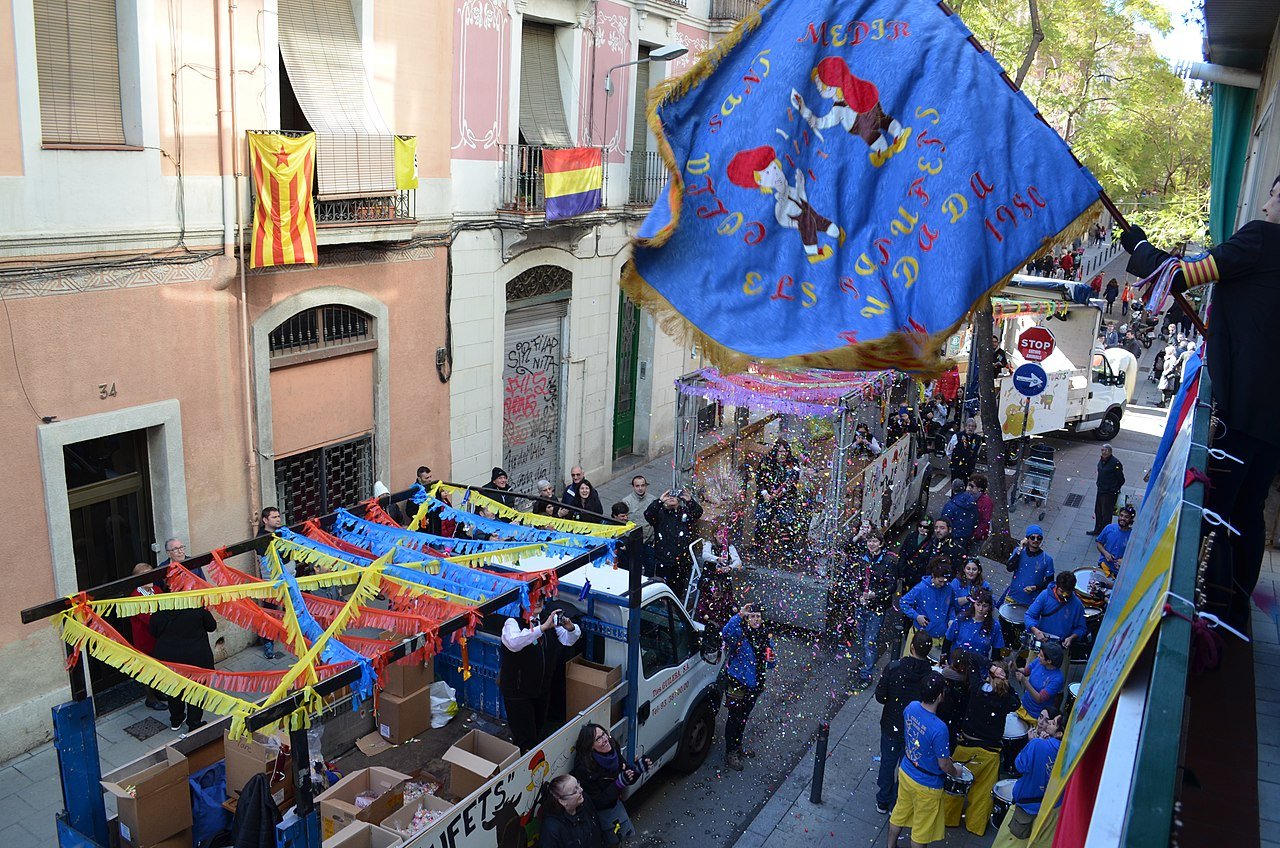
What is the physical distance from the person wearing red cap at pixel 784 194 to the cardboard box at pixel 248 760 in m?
4.89

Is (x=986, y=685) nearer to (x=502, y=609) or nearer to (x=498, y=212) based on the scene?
(x=502, y=609)

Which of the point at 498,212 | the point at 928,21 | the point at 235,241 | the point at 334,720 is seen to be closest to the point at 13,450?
the point at 235,241

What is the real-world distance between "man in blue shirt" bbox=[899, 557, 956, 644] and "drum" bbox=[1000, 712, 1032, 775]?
154 cm

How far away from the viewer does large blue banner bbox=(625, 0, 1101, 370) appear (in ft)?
17.1

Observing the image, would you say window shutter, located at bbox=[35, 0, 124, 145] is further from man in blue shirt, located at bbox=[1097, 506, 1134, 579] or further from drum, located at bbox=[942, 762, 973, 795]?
man in blue shirt, located at bbox=[1097, 506, 1134, 579]

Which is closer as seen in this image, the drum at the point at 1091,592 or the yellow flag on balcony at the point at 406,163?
the drum at the point at 1091,592

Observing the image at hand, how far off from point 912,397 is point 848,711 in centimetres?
773

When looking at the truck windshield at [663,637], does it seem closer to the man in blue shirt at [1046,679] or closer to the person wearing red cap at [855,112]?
the man in blue shirt at [1046,679]

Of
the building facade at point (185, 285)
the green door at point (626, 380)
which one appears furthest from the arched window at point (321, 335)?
the green door at point (626, 380)

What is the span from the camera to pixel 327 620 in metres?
7.50

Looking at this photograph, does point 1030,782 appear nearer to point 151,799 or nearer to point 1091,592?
point 1091,592

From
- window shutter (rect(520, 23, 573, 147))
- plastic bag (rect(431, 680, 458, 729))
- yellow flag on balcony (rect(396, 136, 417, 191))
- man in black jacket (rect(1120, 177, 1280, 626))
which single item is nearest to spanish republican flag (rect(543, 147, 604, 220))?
window shutter (rect(520, 23, 573, 147))

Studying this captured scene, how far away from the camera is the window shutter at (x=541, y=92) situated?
15.7m

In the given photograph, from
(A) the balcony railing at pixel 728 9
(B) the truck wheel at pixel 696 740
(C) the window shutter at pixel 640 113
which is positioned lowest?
(B) the truck wheel at pixel 696 740
